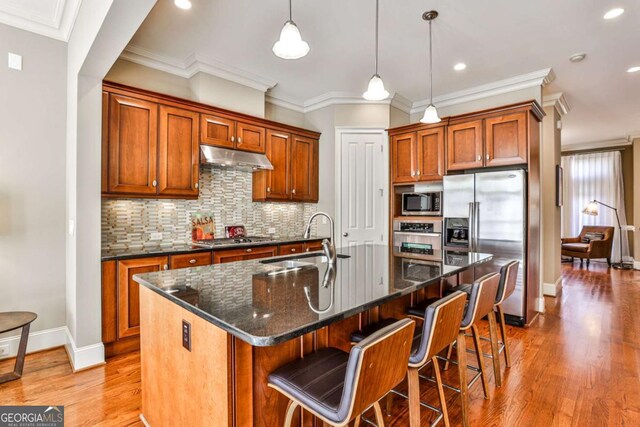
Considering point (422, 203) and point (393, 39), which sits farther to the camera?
point (422, 203)

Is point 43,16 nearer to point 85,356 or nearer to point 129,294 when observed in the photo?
point 129,294

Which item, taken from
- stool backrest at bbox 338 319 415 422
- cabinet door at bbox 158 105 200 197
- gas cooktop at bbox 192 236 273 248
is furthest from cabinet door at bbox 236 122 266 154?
stool backrest at bbox 338 319 415 422

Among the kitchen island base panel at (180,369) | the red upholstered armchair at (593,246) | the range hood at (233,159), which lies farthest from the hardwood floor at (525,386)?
the red upholstered armchair at (593,246)

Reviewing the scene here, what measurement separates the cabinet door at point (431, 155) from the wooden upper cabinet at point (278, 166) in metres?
1.82

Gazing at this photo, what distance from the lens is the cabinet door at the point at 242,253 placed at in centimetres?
328

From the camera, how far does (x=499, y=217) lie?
3.61 m

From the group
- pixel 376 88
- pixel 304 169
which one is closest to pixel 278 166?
pixel 304 169

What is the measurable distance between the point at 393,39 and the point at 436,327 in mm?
2862

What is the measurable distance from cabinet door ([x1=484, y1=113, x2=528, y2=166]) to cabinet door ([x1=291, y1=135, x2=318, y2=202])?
2312 mm

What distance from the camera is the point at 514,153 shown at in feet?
11.8

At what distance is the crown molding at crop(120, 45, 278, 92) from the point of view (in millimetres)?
3324

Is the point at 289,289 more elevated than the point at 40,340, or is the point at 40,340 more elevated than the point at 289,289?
the point at 289,289

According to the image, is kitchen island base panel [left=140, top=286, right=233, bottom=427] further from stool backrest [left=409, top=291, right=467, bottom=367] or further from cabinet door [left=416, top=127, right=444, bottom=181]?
cabinet door [left=416, top=127, right=444, bottom=181]

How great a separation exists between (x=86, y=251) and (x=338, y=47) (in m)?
3.02
